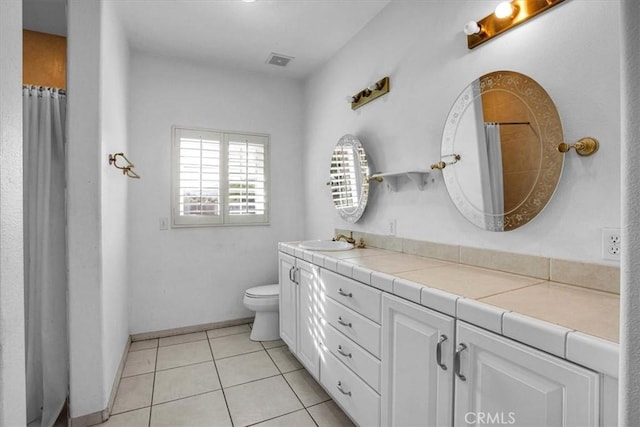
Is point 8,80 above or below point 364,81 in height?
below

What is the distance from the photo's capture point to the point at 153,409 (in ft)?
6.46

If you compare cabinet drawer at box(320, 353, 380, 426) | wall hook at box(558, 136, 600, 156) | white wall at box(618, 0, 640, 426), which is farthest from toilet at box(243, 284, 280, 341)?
white wall at box(618, 0, 640, 426)

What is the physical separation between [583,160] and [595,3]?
0.59 metres

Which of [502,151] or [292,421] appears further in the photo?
[292,421]

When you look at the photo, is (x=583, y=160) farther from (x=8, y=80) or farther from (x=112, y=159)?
(x=112, y=159)

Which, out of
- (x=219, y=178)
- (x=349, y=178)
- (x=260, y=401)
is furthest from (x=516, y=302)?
(x=219, y=178)

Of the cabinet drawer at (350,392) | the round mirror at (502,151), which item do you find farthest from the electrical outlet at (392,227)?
the cabinet drawer at (350,392)

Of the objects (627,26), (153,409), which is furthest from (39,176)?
(627,26)

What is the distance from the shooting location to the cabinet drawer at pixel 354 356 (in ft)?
4.88

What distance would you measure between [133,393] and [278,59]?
3.01m

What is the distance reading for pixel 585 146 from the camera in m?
1.21

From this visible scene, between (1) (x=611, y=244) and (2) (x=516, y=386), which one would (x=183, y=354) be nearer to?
(2) (x=516, y=386)

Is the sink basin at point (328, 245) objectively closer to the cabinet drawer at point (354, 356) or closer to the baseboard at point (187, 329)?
the cabinet drawer at point (354, 356)

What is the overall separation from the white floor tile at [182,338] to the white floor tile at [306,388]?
1131 millimetres
